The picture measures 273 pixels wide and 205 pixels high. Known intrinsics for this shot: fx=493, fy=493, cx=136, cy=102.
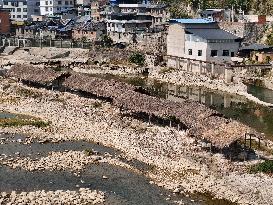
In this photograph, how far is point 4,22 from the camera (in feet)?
354

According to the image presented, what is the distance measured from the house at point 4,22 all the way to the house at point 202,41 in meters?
46.1

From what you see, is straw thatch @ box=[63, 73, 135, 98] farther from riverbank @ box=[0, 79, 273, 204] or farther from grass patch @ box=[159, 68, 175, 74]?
grass patch @ box=[159, 68, 175, 74]

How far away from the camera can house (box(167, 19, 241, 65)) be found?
232ft

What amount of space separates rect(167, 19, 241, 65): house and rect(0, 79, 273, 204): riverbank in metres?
24.1

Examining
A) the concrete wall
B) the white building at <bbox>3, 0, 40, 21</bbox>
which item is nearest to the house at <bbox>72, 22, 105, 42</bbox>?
the concrete wall

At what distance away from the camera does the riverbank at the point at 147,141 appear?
30.1m

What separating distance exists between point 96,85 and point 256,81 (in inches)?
992

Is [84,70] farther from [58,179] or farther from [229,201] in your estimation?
[229,201]

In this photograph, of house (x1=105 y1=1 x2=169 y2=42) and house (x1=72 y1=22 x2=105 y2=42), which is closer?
house (x1=105 y1=1 x2=169 y2=42)

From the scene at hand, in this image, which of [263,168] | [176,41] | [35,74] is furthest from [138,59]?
[263,168]

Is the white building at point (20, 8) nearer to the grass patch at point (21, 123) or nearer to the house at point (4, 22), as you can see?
the house at point (4, 22)

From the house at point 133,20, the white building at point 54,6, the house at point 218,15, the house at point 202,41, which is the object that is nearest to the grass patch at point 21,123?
the house at point 202,41

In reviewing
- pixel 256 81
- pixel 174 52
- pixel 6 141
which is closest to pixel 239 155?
pixel 6 141

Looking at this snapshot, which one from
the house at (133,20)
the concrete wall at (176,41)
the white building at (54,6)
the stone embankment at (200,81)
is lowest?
the stone embankment at (200,81)
